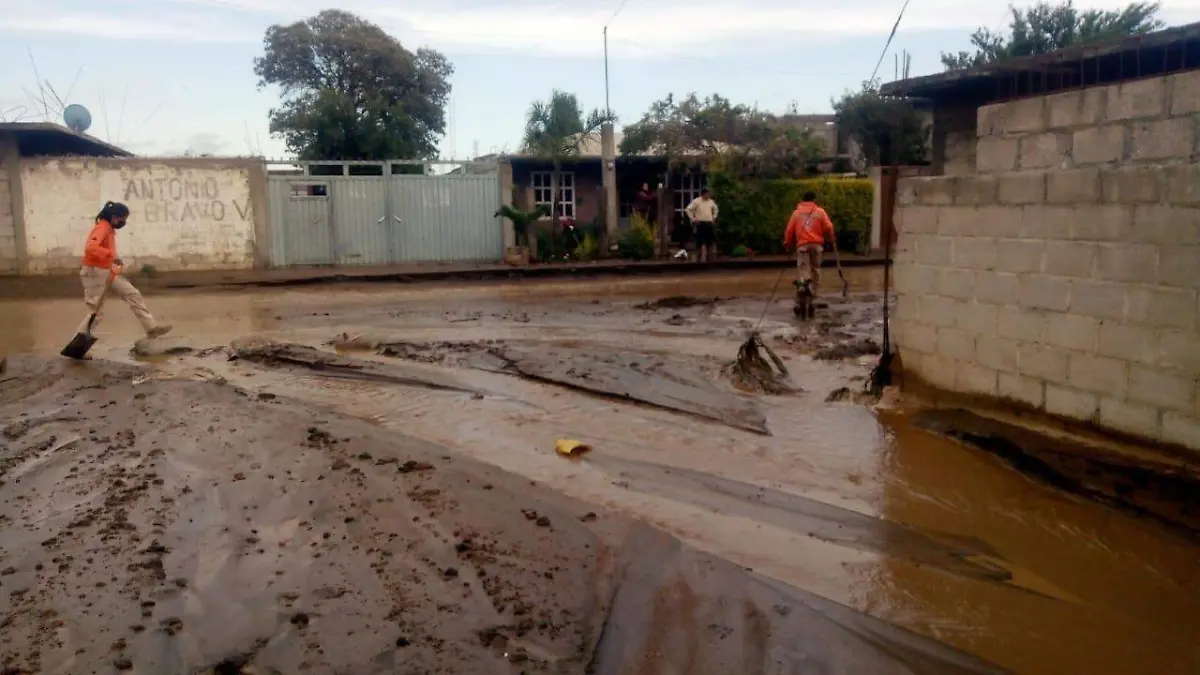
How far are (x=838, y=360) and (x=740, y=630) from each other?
6207mm

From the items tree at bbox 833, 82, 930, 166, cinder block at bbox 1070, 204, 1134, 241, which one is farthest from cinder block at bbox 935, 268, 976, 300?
tree at bbox 833, 82, 930, 166

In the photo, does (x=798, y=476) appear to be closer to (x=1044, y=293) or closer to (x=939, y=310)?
(x=1044, y=293)

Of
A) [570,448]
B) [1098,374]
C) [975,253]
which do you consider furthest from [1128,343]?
[570,448]

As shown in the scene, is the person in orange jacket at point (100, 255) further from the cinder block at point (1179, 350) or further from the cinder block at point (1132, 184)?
the cinder block at point (1179, 350)

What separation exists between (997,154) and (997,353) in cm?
144

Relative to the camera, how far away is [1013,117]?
268 inches

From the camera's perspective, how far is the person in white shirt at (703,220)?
845 inches

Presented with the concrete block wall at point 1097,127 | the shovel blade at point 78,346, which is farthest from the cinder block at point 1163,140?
the shovel blade at point 78,346

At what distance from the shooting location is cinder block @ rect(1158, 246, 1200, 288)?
5219 mm

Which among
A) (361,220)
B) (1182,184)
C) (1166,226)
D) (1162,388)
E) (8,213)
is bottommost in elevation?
(1162,388)

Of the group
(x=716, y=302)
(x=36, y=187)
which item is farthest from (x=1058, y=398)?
(x=36, y=187)

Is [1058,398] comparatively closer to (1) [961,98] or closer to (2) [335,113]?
(1) [961,98]

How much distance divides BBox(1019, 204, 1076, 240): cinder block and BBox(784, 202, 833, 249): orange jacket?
6.50 meters

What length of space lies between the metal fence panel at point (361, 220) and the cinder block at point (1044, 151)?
1632 cm
